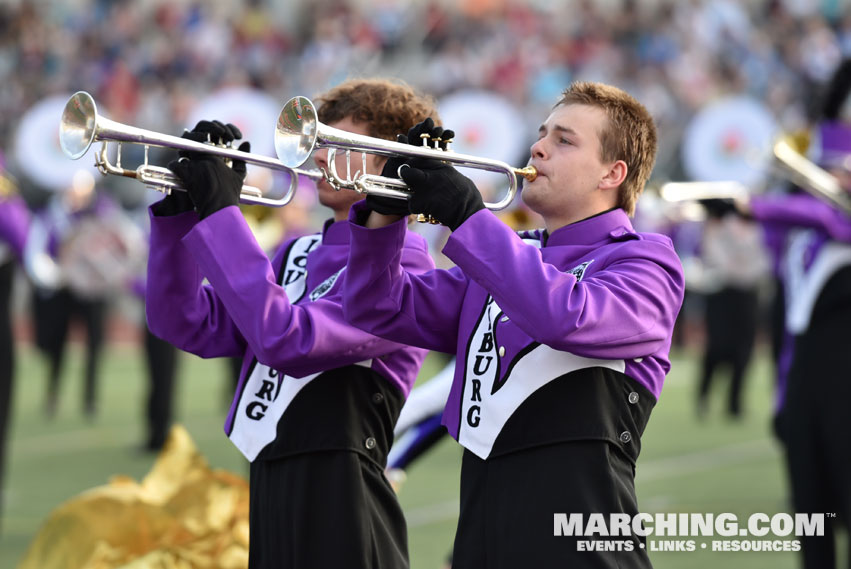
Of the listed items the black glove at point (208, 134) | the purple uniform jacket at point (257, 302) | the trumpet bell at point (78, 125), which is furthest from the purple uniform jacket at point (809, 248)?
the trumpet bell at point (78, 125)

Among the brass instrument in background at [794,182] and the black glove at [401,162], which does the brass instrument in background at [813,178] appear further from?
the black glove at [401,162]

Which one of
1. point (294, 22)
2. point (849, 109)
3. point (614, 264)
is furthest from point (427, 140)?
point (294, 22)

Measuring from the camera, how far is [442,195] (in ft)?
7.96

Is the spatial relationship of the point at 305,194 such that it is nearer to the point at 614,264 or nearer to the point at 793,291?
the point at 793,291

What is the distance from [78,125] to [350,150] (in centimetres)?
60

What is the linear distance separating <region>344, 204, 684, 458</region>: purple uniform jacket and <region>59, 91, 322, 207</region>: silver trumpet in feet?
1.07

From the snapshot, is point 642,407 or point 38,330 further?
point 38,330

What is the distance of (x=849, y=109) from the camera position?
5184 mm

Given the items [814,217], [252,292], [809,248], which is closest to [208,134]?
[252,292]

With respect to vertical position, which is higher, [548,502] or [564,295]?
[564,295]

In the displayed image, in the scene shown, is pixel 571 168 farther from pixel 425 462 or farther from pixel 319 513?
pixel 425 462

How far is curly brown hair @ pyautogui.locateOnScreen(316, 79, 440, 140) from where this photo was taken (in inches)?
119

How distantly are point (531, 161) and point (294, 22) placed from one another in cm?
1935

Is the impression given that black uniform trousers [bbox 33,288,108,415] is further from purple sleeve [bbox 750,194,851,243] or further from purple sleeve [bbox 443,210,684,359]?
purple sleeve [bbox 443,210,684,359]
